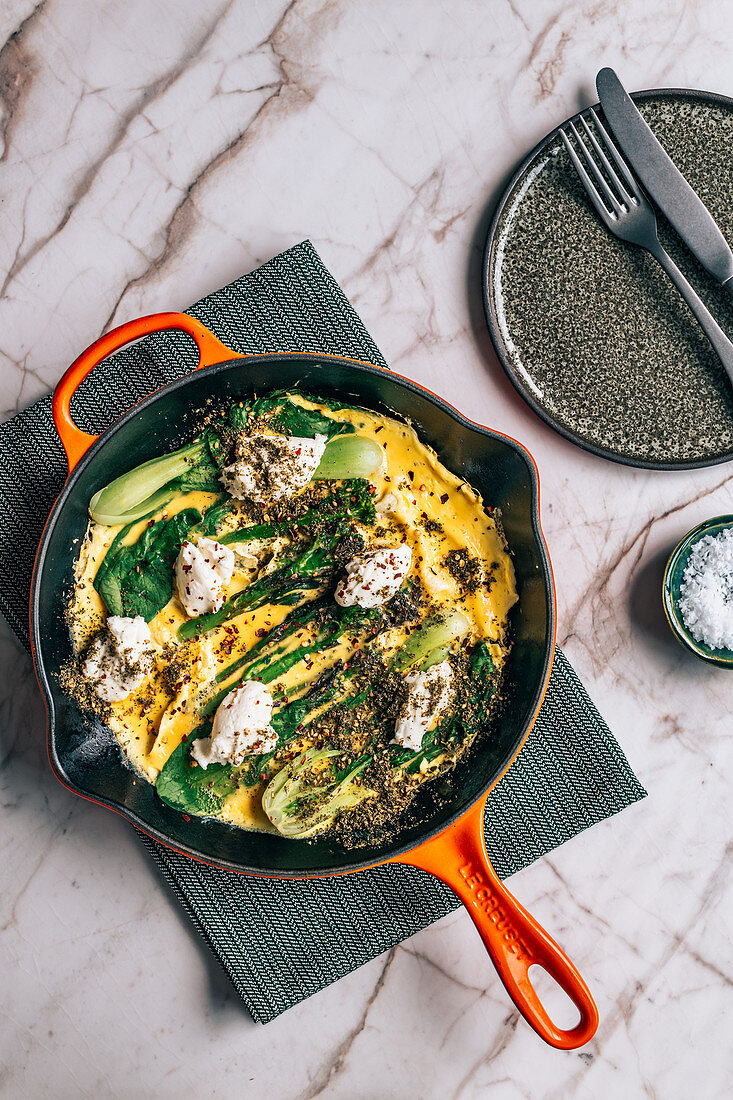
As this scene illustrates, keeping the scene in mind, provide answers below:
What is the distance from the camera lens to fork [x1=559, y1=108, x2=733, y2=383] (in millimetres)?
2369

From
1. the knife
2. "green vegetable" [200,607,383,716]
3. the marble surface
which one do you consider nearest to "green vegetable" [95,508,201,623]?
"green vegetable" [200,607,383,716]

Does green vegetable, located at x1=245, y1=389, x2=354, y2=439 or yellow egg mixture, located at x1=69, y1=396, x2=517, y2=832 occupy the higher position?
green vegetable, located at x1=245, y1=389, x2=354, y2=439

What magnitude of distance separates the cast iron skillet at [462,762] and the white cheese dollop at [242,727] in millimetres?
247

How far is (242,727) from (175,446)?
0.80 metres

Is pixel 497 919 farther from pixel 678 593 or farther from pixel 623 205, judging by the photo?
pixel 623 205

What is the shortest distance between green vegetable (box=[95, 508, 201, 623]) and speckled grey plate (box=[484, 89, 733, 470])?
3.66 ft

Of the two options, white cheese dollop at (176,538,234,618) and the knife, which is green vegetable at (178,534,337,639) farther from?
the knife

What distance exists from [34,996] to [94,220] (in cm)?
231

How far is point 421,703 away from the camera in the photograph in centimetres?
218

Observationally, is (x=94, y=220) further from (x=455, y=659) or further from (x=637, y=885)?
(x=637, y=885)

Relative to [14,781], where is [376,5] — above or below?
above

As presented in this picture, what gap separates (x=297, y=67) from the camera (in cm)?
242

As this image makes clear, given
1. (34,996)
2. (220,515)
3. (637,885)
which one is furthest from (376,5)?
(34,996)

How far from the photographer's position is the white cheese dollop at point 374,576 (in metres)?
2.15
